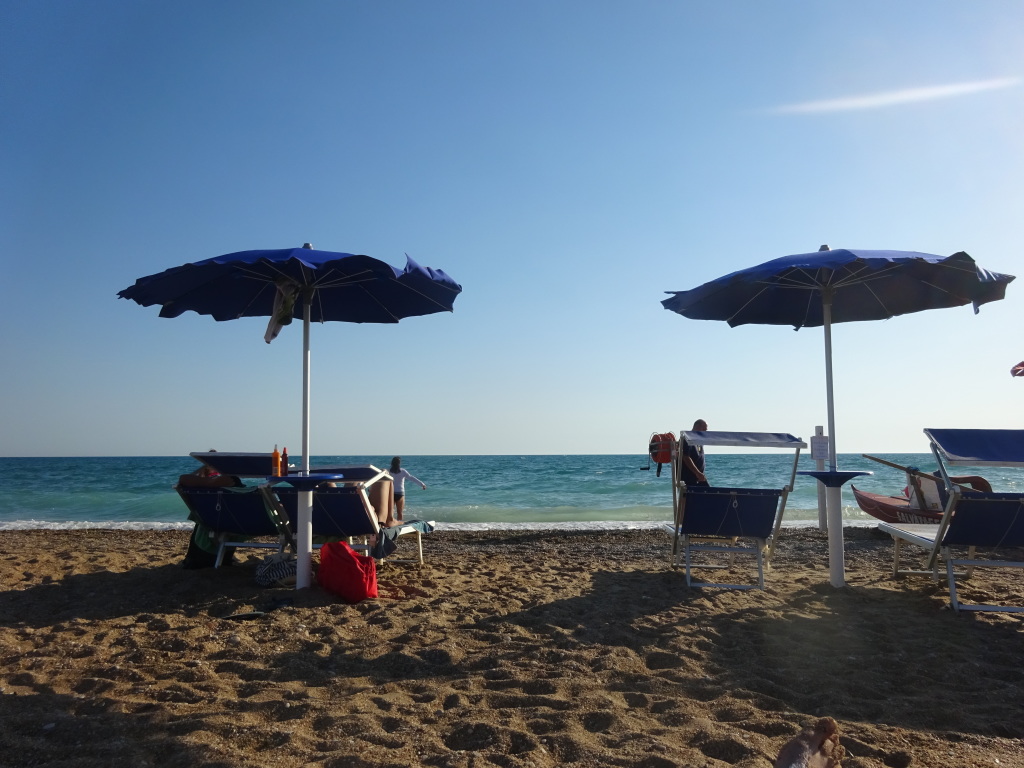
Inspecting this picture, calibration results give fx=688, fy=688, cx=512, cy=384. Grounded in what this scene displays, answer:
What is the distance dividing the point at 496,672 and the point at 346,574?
5.50ft

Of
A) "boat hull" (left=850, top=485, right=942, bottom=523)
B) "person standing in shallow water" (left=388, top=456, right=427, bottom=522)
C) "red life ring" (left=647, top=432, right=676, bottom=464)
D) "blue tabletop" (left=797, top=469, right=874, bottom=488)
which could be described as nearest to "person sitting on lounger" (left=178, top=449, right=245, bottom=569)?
"person standing in shallow water" (left=388, top=456, right=427, bottom=522)

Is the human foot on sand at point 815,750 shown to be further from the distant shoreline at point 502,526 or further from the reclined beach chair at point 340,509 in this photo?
the distant shoreline at point 502,526

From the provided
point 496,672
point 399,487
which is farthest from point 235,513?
point 496,672

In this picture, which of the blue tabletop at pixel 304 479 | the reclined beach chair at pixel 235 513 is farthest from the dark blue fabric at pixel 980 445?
the reclined beach chair at pixel 235 513

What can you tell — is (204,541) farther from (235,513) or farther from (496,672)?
(496,672)

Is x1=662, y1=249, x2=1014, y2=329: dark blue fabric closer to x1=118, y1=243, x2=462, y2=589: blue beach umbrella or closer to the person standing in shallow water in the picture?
x1=118, y1=243, x2=462, y2=589: blue beach umbrella

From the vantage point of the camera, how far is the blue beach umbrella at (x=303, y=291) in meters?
4.52

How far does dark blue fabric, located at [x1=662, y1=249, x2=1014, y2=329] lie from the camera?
4.63 m

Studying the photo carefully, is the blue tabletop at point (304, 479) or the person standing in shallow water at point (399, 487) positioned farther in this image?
the person standing in shallow water at point (399, 487)

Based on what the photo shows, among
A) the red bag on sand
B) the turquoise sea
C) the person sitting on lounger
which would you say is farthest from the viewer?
the turquoise sea

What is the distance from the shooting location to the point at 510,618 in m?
4.06

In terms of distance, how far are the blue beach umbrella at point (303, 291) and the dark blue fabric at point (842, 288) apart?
2.17 metres

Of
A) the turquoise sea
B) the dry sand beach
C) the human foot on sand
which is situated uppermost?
the human foot on sand

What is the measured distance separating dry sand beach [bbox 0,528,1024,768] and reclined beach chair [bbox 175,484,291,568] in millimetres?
352
